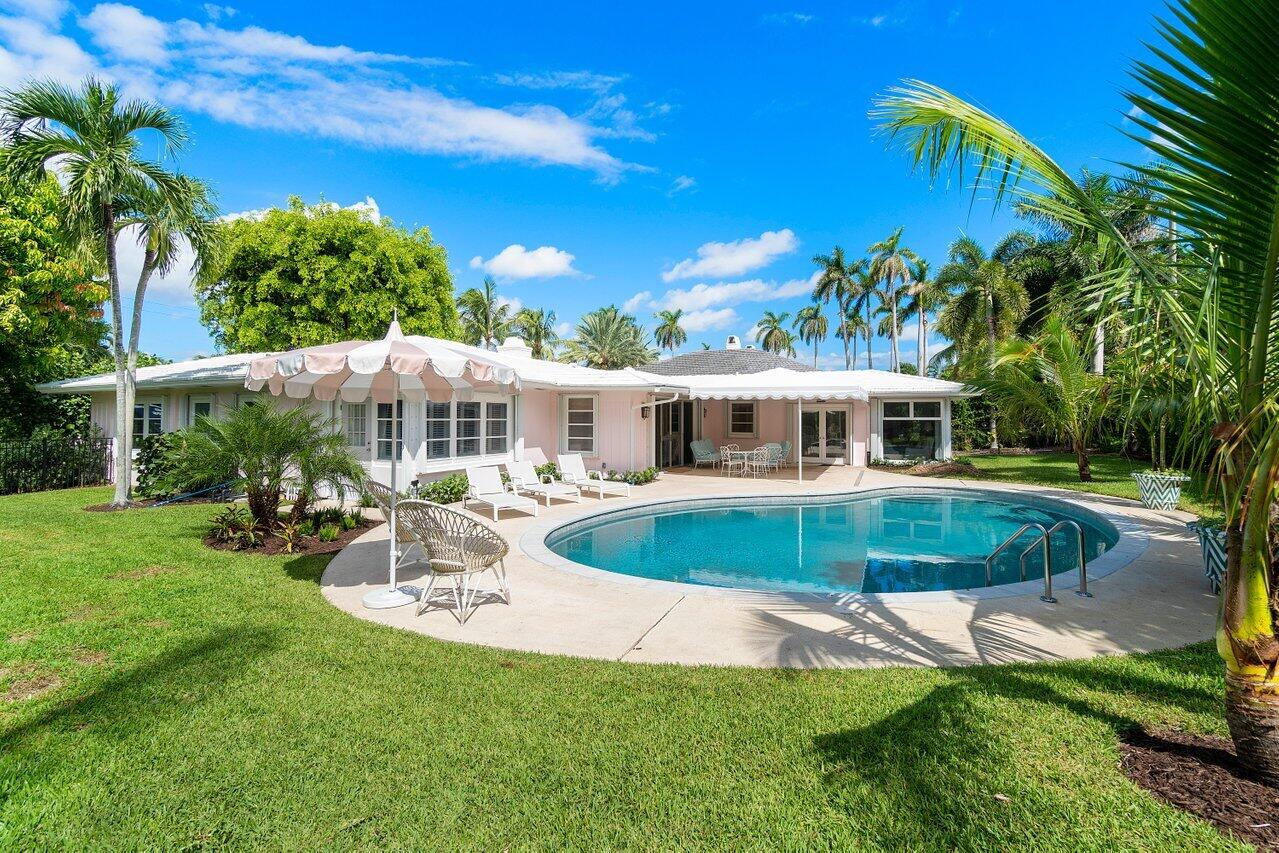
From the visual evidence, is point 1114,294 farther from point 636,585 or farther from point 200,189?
point 200,189

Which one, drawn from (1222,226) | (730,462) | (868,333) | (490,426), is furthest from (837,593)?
(868,333)

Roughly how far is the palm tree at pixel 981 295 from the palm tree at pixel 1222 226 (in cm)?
2809

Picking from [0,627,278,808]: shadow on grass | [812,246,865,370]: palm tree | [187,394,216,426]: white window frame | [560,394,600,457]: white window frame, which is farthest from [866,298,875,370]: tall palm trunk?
[0,627,278,808]: shadow on grass

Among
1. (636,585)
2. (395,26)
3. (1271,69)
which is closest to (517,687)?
(636,585)

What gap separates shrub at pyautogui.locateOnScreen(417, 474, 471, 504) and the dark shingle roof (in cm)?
1597

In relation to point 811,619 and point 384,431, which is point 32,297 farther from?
point 811,619

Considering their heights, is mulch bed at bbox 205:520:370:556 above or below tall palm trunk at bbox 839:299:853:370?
below

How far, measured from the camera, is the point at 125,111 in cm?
1123

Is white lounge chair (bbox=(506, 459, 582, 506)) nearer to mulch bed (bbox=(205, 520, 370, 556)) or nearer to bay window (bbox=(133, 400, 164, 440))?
mulch bed (bbox=(205, 520, 370, 556))

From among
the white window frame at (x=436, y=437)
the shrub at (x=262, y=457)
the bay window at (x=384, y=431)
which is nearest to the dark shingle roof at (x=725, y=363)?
the white window frame at (x=436, y=437)

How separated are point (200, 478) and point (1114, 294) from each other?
10.6 metres

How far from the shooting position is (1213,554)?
20.5 feet

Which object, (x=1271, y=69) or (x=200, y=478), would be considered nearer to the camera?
(x=1271, y=69)

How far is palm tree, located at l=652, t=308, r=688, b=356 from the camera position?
7356 cm
